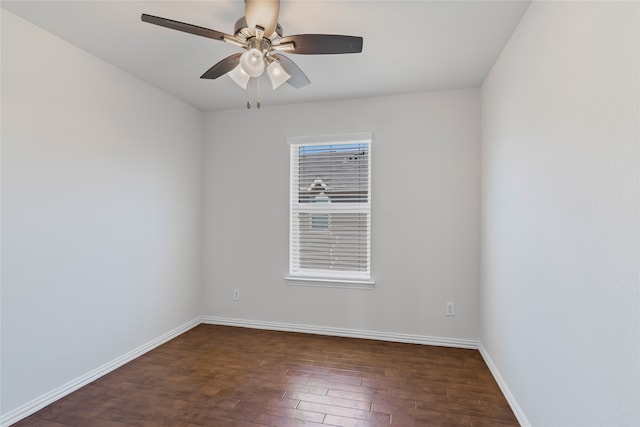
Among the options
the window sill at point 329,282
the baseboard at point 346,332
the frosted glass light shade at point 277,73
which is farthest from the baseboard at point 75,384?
the frosted glass light shade at point 277,73

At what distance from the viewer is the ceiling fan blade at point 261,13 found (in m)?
1.62

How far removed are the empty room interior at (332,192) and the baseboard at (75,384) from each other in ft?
0.04

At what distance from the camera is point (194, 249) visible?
3711 millimetres

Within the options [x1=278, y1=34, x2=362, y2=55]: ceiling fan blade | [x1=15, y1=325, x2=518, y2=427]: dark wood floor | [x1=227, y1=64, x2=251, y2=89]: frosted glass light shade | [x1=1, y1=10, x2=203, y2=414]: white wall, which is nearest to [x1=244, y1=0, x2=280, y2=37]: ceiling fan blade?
[x1=278, y1=34, x2=362, y2=55]: ceiling fan blade

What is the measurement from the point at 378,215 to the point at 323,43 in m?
1.97

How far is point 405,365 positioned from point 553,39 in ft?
8.07

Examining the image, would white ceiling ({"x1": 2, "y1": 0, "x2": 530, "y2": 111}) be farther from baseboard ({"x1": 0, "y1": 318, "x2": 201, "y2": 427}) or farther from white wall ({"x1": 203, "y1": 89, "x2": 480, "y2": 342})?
baseboard ({"x1": 0, "y1": 318, "x2": 201, "y2": 427})

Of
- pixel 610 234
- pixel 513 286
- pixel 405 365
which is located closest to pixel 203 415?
pixel 405 365

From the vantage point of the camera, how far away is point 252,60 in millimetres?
1674

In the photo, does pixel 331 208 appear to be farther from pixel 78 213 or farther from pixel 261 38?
pixel 78 213

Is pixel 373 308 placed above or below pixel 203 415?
above

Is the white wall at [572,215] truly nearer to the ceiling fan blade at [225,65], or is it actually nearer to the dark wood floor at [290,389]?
the dark wood floor at [290,389]

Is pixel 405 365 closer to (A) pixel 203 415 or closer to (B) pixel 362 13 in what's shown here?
(A) pixel 203 415

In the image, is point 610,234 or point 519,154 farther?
point 519,154
